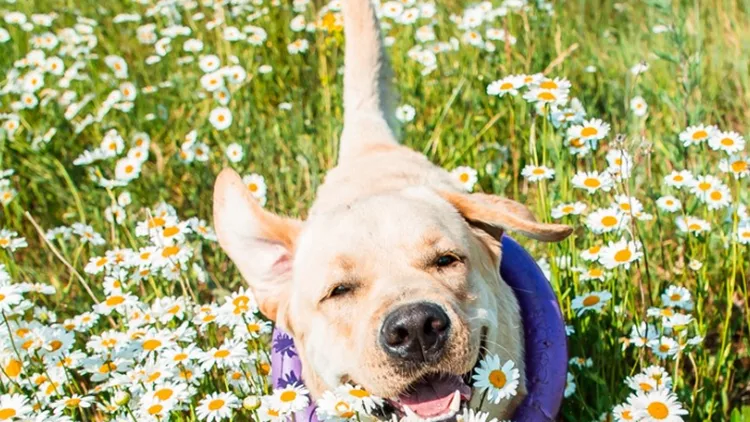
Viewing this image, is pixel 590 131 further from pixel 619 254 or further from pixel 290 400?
pixel 290 400

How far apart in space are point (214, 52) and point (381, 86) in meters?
1.77

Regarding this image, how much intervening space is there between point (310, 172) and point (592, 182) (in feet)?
6.15

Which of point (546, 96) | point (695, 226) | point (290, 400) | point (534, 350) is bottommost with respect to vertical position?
point (534, 350)

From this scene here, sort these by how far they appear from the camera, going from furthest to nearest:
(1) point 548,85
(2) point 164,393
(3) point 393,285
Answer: (1) point 548,85 < (3) point 393,285 < (2) point 164,393

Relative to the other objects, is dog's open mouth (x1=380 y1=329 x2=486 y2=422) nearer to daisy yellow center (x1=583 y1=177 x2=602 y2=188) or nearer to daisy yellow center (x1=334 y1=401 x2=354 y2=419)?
daisy yellow center (x1=334 y1=401 x2=354 y2=419)

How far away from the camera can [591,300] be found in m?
3.16

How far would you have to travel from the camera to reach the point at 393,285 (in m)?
2.76

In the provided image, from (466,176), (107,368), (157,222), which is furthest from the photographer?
(466,176)

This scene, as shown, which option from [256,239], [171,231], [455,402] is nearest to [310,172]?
[171,231]

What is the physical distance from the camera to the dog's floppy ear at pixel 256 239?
3.21 metres

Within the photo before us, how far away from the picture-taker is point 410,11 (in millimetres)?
5363

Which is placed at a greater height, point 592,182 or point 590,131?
point 590,131

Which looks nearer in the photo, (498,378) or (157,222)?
(498,378)

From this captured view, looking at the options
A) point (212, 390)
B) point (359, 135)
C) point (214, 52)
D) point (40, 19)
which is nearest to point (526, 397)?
point (212, 390)
